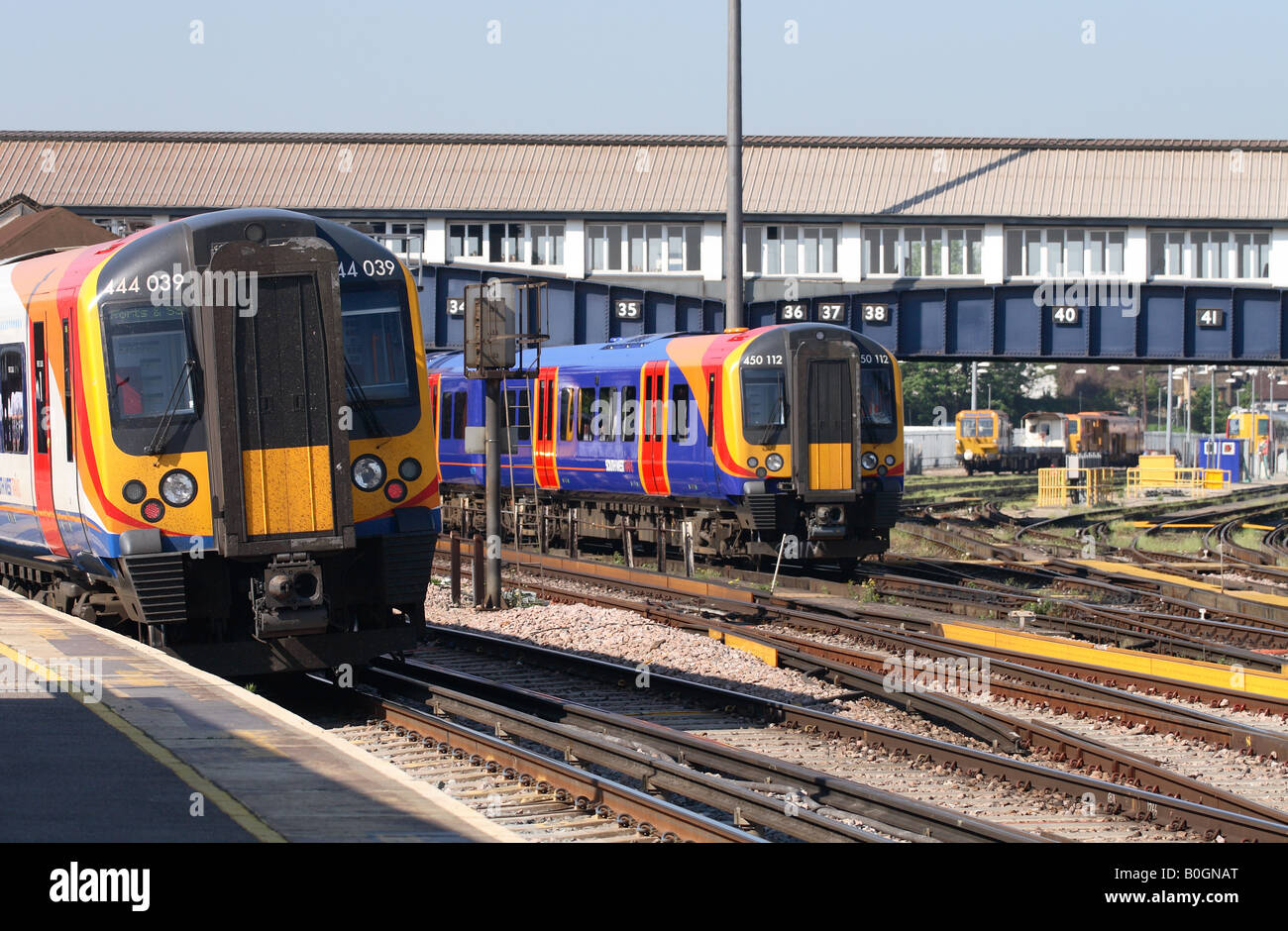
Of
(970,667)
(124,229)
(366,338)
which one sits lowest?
(970,667)

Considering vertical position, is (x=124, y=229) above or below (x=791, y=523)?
above

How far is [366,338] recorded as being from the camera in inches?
437

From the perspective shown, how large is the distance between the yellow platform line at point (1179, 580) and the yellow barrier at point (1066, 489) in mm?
19278

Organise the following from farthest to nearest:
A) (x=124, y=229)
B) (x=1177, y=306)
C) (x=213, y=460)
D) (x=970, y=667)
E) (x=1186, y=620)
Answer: (x=1177, y=306)
(x=1186, y=620)
(x=970, y=667)
(x=124, y=229)
(x=213, y=460)

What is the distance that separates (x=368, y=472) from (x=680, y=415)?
11374mm

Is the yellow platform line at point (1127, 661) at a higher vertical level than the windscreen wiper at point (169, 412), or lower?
lower

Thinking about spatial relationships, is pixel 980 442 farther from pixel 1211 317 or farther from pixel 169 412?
pixel 169 412

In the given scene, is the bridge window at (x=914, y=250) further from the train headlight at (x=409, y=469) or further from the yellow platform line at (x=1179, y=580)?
the train headlight at (x=409, y=469)

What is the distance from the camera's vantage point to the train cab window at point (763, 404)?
20.5 meters

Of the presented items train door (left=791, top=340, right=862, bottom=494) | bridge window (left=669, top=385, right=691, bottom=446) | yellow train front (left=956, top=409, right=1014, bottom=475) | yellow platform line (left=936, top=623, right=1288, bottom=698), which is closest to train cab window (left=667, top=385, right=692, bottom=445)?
bridge window (left=669, top=385, right=691, bottom=446)

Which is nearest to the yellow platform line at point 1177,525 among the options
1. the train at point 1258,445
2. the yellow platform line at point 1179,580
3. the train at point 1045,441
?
the yellow platform line at point 1179,580

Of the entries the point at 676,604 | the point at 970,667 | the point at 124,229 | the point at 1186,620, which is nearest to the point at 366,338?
the point at 124,229
